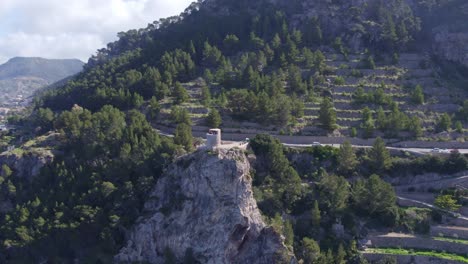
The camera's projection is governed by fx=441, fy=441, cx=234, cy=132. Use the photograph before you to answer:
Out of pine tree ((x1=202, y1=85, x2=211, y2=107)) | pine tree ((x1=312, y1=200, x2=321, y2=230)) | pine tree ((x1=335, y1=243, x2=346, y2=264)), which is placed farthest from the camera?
pine tree ((x1=202, y1=85, x2=211, y2=107))

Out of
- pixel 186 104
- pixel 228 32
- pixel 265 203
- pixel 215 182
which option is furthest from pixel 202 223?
pixel 228 32

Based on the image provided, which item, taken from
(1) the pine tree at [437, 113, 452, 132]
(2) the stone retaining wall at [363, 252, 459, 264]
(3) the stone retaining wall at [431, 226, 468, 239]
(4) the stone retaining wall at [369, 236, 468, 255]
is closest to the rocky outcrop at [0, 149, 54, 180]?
(2) the stone retaining wall at [363, 252, 459, 264]

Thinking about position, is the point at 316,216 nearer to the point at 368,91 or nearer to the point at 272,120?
the point at 272,120

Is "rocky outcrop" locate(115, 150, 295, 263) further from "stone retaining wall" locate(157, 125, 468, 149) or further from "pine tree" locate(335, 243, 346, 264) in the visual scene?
"stone retaining wall" locate(157, 125, 468, 149)

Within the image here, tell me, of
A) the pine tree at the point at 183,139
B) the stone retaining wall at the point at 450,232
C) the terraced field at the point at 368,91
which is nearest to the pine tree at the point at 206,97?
the terraced field at the point at 368,91

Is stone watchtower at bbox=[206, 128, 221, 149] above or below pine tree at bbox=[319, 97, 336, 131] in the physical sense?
below

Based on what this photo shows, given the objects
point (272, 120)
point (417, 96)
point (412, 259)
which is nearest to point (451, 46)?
point (417, 96)

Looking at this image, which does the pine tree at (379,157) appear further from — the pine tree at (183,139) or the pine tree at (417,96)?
the pine tree at (183,139)
